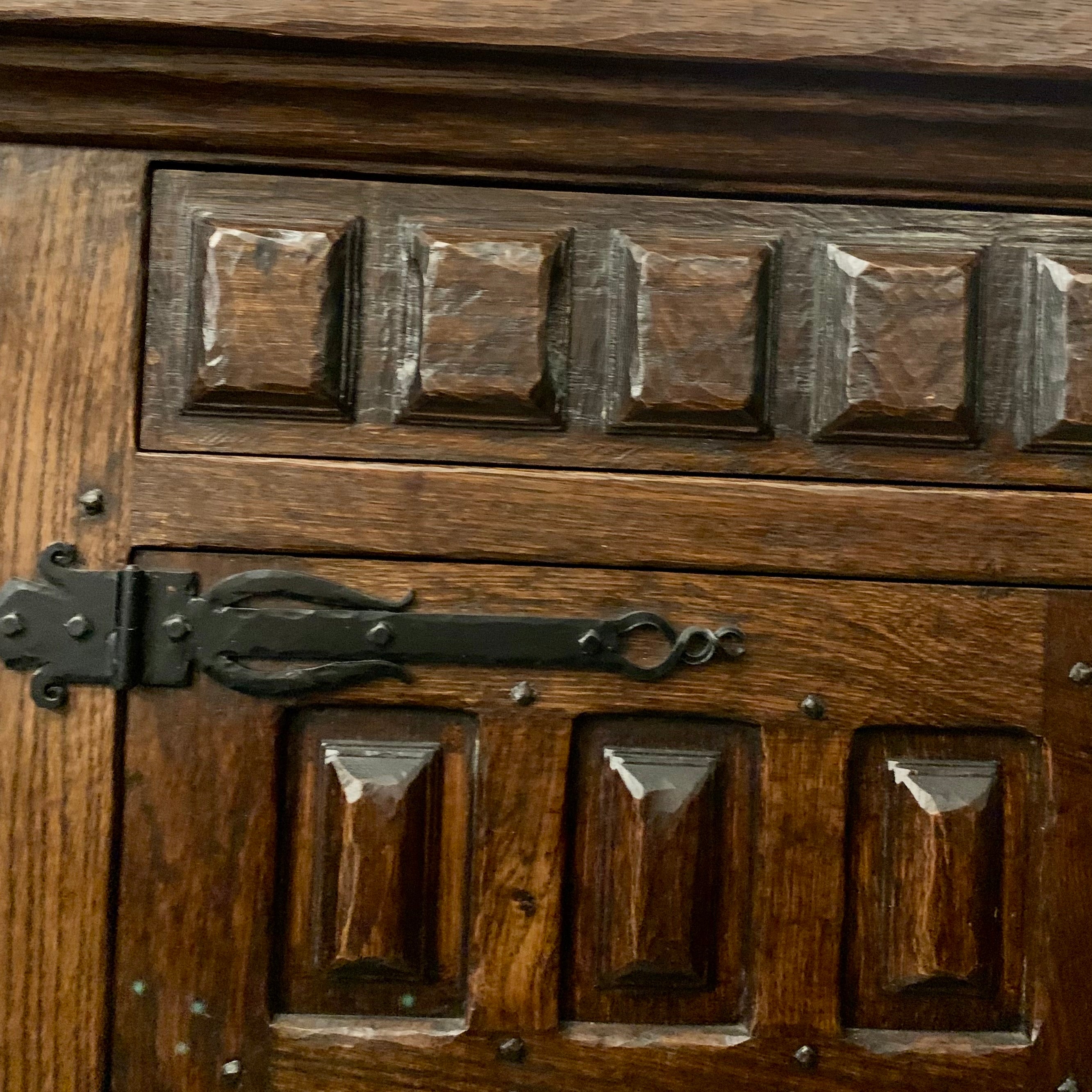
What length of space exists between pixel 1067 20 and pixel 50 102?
0.62 m

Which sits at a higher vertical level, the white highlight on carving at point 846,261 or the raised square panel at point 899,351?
the white highlight on carving at point 846,261

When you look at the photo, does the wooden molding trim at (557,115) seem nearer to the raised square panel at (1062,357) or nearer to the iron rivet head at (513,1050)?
the raised square panel at (1062,357)

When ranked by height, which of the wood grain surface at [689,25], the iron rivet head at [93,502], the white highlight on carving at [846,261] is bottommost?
the iron rivet head at [93,502]

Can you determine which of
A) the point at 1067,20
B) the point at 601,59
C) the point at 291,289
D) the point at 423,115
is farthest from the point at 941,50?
the point at 291,289

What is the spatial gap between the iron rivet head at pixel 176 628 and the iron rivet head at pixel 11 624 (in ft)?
0.29

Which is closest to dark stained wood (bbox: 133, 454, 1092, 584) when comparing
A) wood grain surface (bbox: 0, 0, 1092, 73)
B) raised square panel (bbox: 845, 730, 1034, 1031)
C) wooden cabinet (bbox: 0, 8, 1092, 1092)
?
wooden cabinet (bbox: 0, 8, 1092, 1092)

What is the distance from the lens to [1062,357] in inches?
26.6

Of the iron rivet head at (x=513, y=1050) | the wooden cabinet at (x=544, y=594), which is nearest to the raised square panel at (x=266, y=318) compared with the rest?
the wooden cabinet at (x=544, y=594)

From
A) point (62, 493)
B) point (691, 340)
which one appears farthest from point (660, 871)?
point (62, 493)

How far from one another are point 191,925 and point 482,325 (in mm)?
418

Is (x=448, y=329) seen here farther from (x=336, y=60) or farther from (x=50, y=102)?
(x=50, y=102)

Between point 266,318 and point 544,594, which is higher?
point 266,318

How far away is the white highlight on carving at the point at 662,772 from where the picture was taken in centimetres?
66

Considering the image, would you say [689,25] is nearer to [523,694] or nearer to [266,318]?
[266,318]
